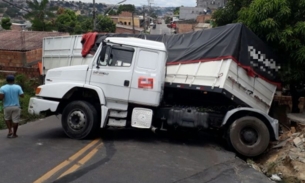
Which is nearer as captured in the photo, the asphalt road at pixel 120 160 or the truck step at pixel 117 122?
the asphalt road at pixel 120 160

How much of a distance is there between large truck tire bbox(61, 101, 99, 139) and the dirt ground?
3789 millimetres

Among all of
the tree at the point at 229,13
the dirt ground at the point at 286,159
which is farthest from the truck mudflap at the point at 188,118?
the tree at the point at 229,13

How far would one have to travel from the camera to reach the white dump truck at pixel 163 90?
10031 millimetres

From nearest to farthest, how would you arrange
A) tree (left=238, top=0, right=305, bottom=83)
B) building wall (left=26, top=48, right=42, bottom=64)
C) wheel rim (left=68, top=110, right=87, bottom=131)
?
1. wheel rim (left=68, top=110, right=87, bottom=131)
2. tree (left=238, top=0, right=305, bottom=83)
3. building wall (left=26, top=48, right=42, bottom=64)

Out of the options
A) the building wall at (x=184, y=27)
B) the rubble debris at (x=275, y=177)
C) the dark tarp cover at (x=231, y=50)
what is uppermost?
the building wall at (x=184, y=27)

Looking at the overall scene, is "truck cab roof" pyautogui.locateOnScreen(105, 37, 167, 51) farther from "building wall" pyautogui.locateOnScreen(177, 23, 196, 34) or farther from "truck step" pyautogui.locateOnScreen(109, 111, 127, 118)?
"building wall" pyautogui.locateOnScreen(177, 23, 196, 34)

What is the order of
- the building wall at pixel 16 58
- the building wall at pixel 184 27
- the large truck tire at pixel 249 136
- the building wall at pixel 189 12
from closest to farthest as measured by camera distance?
the large truck tire at pixel 249 136 < the building wall at pixel 16 58 < the building wall at pixel 184 27 < the building wall at pixel 189 12

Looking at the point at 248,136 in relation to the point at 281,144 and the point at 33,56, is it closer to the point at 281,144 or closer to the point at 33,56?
the point at 281,144

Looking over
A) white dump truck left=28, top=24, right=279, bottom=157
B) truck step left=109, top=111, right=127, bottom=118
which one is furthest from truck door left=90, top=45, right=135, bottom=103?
truck step left=109, top=111, right=127, bottom=118

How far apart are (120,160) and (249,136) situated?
338cm

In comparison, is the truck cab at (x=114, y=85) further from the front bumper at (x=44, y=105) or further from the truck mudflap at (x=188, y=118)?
the truck mudflap at (x=188, y=118)

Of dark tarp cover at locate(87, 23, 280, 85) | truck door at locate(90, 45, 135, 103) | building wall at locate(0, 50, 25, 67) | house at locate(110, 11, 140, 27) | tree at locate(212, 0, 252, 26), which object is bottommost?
building wall at locate(0, 50, 25, 67)

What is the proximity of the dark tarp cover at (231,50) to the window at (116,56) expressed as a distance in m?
1.42

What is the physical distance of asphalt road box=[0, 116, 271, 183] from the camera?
7.26m
